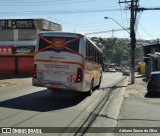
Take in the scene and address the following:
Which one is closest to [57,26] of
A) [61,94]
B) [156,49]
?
[156,49]

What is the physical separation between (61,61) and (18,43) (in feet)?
117

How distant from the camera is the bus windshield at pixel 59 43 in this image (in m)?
17.0

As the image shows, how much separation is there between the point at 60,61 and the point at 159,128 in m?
7.20

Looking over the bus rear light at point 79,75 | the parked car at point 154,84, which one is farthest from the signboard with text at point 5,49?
the bus rear light at point 79,75

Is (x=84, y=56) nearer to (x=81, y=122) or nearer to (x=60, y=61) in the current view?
(x=60, y=61)

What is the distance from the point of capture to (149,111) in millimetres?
14859

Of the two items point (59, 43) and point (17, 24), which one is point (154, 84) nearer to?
point (59, 43)

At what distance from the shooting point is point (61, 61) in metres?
17.0

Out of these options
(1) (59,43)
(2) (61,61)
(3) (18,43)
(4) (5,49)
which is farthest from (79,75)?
(3) (18,43)

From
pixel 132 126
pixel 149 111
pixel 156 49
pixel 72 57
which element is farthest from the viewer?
pixel 156 49

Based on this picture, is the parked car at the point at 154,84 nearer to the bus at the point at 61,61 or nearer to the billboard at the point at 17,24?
the bus at the point at 61,61

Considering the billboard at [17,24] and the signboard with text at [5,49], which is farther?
the billboard at [17,24]

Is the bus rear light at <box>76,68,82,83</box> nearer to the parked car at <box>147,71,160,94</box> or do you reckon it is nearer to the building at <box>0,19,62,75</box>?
the parked car at <box>147,71,160,94</box>

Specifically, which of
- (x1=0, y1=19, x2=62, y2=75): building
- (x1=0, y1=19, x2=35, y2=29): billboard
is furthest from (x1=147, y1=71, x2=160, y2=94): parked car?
(x1=0, y1=19, x2=35, y2=29): billboard
